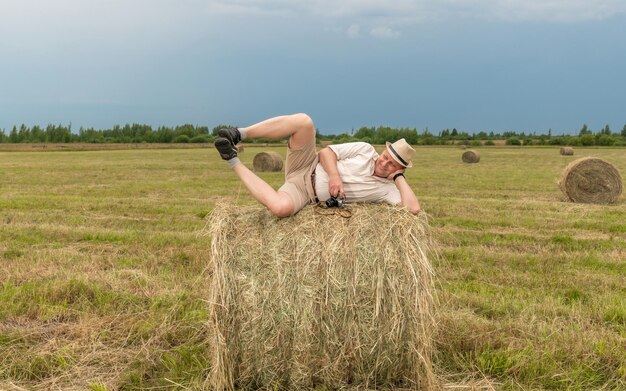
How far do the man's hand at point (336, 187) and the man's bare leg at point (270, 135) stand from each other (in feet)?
1.42

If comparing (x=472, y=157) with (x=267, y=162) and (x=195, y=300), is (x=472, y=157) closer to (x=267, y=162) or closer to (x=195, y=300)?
(x=267, y=162)

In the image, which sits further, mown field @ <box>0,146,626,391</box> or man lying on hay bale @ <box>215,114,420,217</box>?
man lying on hay bale @ <box>215,114,420,217</box>

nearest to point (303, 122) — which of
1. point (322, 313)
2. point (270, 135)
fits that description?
point (270, 135)

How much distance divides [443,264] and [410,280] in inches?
127

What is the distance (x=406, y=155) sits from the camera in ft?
15.6

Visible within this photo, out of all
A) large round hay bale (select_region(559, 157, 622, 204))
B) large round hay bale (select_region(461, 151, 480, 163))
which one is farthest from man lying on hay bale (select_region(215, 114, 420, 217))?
large round hay bale (select_region(461, 151, 480, 163))

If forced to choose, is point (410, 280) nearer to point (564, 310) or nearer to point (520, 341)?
point (520, 341)

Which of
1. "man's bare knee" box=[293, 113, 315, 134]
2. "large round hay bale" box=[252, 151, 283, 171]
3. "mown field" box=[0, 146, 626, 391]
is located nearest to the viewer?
"mown field" box=[0, 146, 626, 391]

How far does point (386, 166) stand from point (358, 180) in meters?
0.27

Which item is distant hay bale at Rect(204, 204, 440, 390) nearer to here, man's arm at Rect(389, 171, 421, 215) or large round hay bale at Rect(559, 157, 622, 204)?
man's arm at Rect(389, 171, 421, 215)

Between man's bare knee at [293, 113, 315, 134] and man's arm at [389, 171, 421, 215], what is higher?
man's bare knee at [293, 113, 315, 134]

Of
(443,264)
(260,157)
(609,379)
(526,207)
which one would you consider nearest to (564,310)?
(609,379)

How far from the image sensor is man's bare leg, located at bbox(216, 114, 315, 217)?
464cm

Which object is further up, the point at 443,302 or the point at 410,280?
the point at 410,280
